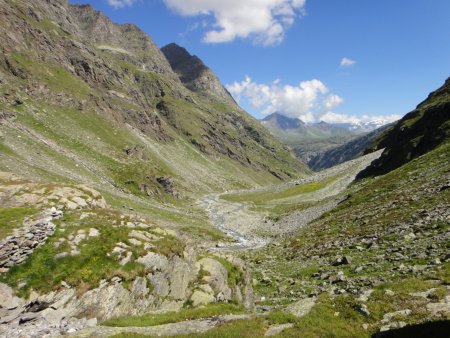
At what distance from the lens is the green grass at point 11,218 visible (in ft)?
79.3

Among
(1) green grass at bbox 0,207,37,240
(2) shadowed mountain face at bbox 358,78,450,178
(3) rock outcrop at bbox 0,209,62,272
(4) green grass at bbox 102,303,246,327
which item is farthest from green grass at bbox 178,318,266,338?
(2) shadowed mountain face at bbox 358,78,450,178

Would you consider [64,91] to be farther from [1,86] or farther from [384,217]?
[384,217]

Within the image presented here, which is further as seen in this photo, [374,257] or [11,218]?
[374,257]

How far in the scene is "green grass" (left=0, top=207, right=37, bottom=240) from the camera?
79.3 ft

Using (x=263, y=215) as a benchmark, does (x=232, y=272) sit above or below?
below

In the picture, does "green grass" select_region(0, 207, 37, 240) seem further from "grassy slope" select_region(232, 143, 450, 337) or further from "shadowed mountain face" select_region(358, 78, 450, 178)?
"shadowed mountain face" select_region(358, 78, 450, 178)

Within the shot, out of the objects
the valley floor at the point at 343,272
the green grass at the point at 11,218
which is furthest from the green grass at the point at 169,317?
the green grass at the point at 11,218

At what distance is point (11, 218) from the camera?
25.8 meters

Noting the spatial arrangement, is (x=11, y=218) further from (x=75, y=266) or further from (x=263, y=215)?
(x=263, y=215)

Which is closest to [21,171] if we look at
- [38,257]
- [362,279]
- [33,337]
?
[38,257]

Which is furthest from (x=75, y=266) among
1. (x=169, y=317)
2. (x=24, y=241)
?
(x=169, y=317)

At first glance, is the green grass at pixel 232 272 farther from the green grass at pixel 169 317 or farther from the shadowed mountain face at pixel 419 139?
the shadowed mountain face at pixel 419 139

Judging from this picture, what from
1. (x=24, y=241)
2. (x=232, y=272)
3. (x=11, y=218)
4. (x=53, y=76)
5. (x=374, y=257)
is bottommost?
(x=374, y=257)

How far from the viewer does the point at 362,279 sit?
25812 mm
